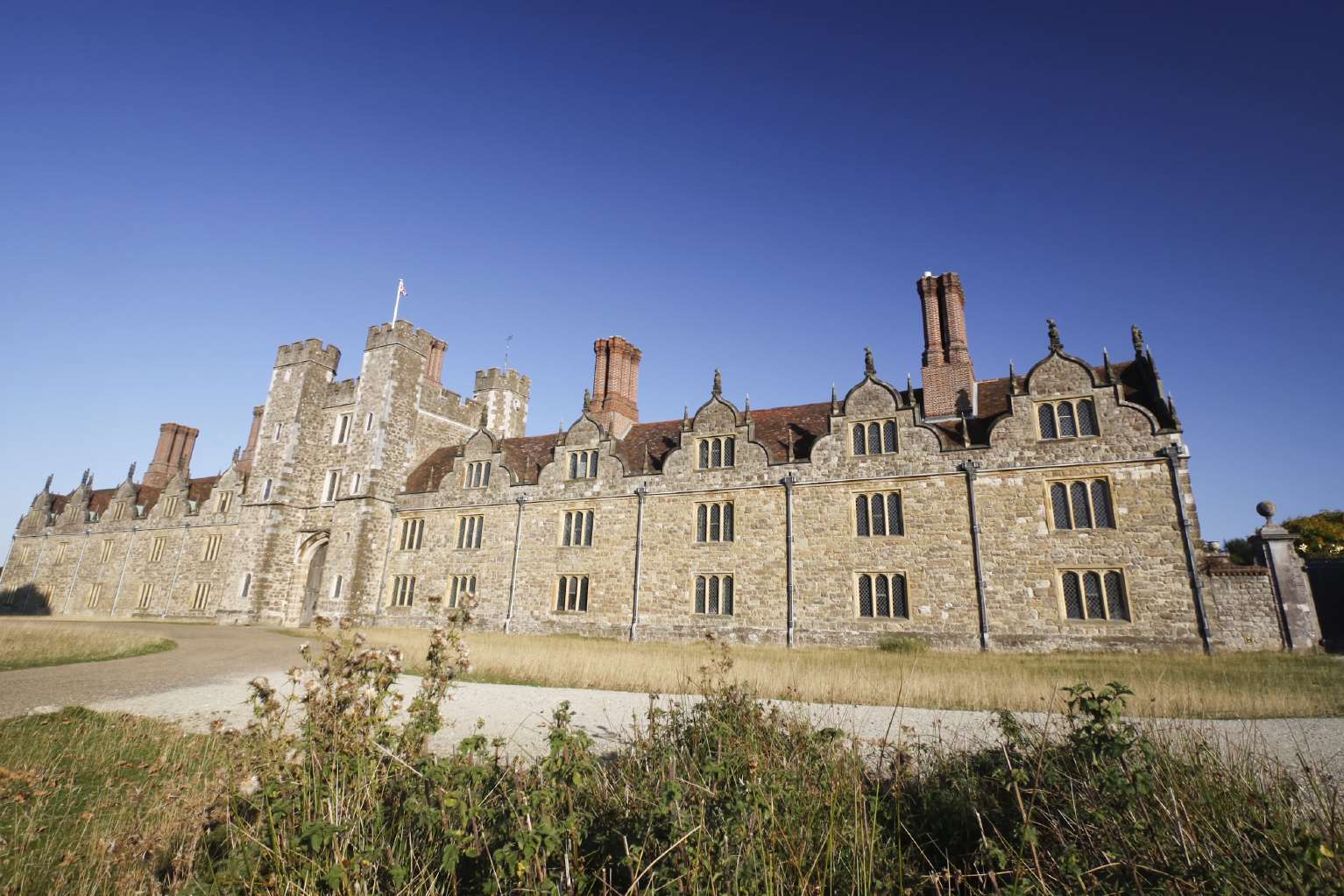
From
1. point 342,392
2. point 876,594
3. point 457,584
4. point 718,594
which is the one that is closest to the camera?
point 876,594

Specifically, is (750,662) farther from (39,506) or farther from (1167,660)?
(39,506)

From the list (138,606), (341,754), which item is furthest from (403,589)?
(341,754)

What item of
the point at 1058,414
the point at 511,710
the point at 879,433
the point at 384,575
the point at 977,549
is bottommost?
the point at 511,710

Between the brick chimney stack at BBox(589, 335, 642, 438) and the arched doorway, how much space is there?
16.2m

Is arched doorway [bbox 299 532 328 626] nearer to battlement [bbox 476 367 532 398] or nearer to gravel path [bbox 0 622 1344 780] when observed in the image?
battlement [bbox 476 367 532 398]

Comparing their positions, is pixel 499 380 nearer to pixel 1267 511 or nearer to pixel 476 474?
pixel 476 474

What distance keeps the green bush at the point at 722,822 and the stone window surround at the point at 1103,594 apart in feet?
47.0

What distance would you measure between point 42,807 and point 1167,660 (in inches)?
812

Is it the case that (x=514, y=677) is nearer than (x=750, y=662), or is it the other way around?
(x=514, y=677)

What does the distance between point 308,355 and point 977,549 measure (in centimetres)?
3506

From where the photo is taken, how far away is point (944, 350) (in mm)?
23750

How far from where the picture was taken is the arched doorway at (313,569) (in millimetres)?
31047

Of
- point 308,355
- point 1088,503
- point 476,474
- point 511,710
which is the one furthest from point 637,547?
point 308,355

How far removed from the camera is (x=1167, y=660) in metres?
A: 15.5
